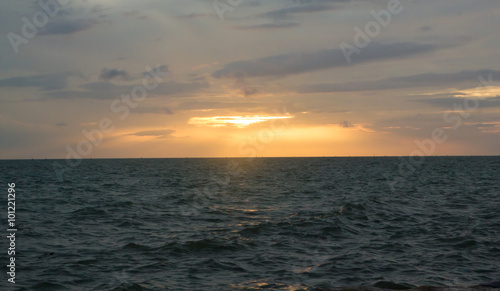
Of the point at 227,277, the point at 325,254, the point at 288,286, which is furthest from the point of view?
the point at 325,254

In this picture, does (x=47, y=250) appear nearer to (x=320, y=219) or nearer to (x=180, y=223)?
(x=180, y=223)

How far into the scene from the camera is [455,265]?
16.7m

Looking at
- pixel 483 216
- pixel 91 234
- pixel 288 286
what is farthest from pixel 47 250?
pixel 483 216

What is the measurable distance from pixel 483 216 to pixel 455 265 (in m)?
13.7

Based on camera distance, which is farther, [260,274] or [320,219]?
[320,219]

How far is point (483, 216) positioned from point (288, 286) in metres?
20.2

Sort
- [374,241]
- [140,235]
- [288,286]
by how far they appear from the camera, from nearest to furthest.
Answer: [288,286] < [374,241] < [140,235]

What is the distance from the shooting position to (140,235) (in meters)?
22.8

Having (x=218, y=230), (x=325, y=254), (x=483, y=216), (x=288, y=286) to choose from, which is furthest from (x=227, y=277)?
(x=483, y=216)

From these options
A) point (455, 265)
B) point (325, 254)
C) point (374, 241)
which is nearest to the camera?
point (455, 265)

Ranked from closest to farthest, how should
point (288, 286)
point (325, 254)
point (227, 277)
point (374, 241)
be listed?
point (288, 286) < point (227, 277) < point (325, 254) < point (374, 241)

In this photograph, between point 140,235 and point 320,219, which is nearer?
point 140,235

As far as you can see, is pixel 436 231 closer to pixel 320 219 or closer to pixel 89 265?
pixel 320 219

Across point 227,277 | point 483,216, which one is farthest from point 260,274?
point 483,216
